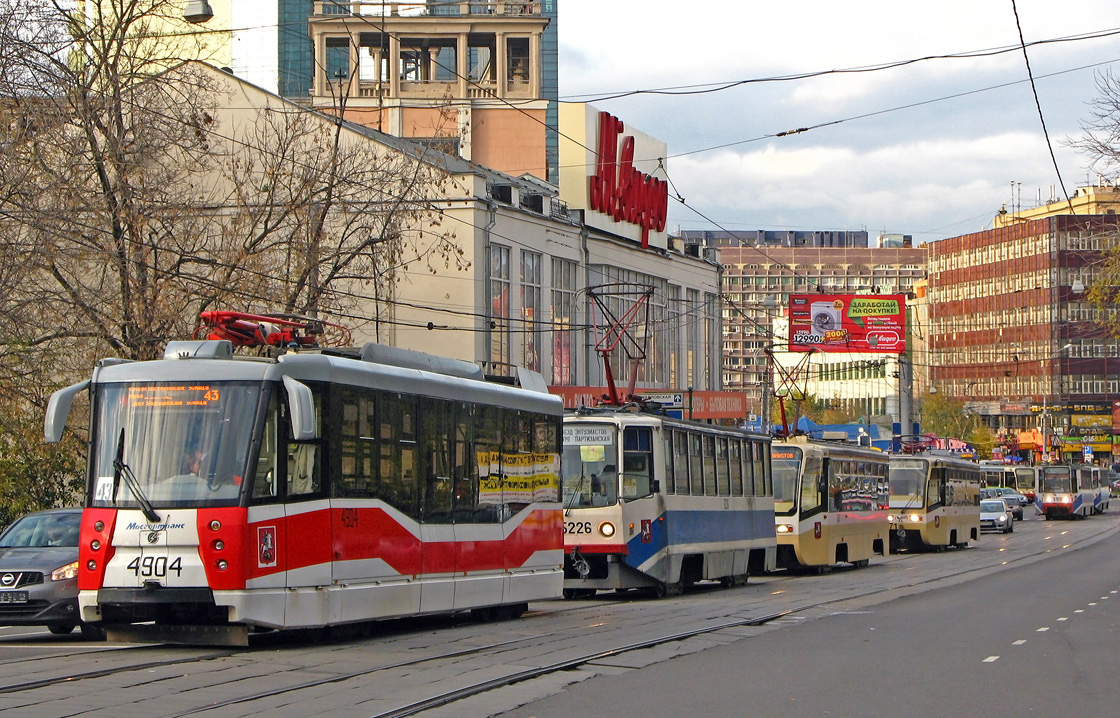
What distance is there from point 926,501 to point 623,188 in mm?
17559

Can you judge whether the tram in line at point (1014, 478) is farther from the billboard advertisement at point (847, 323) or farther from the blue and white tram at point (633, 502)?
the blue and white tram at point (633, 502)

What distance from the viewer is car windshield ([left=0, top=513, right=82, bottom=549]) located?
1697 cm

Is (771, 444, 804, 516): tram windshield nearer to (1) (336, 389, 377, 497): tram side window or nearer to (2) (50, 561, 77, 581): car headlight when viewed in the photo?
(1) (336, 389, 377, 497): tram side window

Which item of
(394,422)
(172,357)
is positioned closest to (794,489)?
(394,422)

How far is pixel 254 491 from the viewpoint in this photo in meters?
13.2

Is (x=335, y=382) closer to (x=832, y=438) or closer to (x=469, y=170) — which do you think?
(x=832, y=438)

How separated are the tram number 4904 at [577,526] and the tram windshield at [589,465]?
232 mm

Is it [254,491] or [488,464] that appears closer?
[254,491]

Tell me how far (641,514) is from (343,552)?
8.35m

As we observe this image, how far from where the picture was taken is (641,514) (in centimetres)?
2186

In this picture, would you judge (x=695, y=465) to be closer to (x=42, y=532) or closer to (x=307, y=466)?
(x=42, y=532)

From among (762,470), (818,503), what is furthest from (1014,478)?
(762,470)

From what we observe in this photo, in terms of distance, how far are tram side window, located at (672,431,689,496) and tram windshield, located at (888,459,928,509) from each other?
18987 mm

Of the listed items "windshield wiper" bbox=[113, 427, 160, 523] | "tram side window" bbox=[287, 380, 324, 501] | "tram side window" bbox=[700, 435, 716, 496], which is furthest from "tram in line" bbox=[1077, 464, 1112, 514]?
"windshield wiper" bbox=[113, 427, 160, 523]
